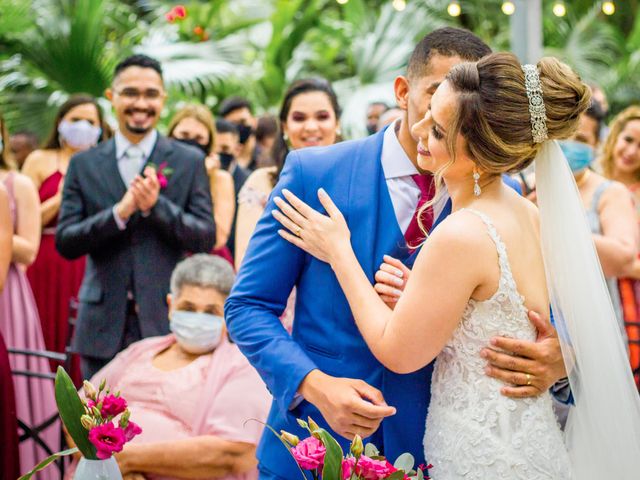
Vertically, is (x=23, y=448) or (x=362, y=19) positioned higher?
(x=362, y=19)

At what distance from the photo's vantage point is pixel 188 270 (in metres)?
4.07

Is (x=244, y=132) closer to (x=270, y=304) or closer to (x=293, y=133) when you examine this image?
(x=293, y=133)

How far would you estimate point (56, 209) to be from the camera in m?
6.29

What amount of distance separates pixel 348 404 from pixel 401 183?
0.64 metres

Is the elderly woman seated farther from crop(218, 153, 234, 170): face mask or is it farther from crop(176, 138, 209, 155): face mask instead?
crop(218, 153, 234, 170): face mask

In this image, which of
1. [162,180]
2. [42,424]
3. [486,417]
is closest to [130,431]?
[486,417]

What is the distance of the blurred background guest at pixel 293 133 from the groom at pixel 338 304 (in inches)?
79.3

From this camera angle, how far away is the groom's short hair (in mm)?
2650

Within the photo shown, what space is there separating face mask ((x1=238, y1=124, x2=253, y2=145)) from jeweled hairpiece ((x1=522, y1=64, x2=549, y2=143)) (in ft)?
18.5

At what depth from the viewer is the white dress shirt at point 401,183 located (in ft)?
8.40

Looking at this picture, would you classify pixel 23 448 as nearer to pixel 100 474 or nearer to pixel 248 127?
pixel 100 474

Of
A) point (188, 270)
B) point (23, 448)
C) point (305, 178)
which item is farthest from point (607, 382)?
point (23, 448)

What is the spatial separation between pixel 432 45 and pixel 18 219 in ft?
9.89

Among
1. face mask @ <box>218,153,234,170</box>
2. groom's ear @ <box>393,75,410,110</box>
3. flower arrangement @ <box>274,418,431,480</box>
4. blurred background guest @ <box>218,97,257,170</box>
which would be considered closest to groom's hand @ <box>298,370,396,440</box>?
flower arrangement @ <box>274,418,431,480</box>
